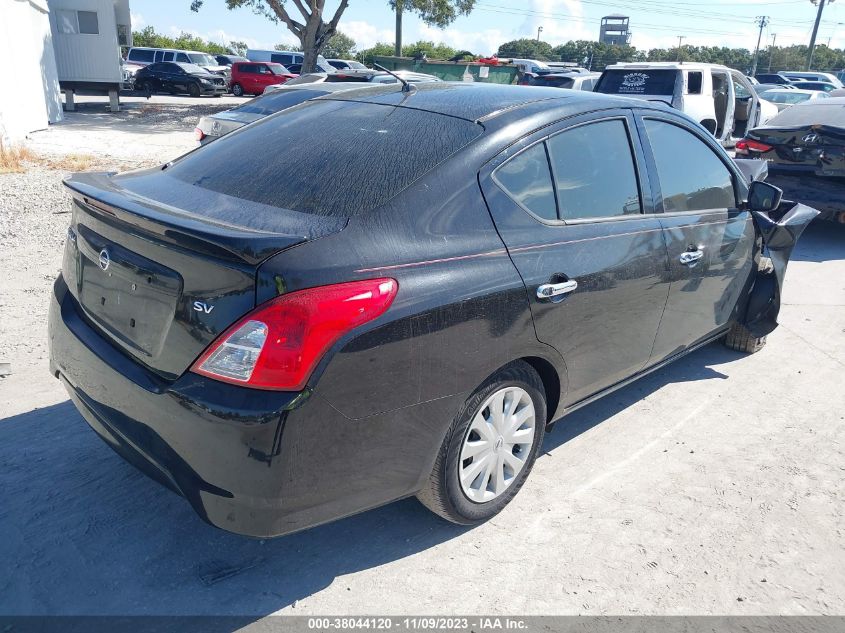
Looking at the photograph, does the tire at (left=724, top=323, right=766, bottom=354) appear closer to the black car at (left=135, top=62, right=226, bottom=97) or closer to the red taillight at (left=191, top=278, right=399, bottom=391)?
the red taillight at (left=191, top=278, right=399, bottom=391)

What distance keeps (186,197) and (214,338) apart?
0.85 m

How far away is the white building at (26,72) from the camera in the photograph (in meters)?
13.6

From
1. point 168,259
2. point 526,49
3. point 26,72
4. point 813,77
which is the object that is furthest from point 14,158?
point 526,49

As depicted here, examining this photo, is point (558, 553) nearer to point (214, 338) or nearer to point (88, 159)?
point (214, 338)

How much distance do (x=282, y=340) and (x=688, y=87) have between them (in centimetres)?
1325

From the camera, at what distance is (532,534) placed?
2990mm

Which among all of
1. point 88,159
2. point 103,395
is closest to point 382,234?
point 103,395

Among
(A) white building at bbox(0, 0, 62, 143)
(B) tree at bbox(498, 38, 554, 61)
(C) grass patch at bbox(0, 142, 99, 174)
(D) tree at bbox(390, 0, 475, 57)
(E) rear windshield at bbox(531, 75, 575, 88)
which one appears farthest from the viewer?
(B) tree at bbox(498, 38, 554, 61)

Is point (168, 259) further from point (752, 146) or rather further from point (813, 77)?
point (813, 77)

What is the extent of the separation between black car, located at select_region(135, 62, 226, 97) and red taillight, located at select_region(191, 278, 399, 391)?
31159 millimetres

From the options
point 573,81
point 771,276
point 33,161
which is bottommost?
point 33,161

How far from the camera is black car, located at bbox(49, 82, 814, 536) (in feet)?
7.22

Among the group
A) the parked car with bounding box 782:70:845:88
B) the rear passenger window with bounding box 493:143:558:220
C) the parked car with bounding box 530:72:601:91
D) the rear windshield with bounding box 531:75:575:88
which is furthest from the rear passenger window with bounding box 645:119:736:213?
the parked car with bounding box 782:70:845:88

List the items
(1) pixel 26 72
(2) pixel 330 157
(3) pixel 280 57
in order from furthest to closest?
(3) pixel 280 57
(1) pixel 26 72
(2) pixel 330 157
